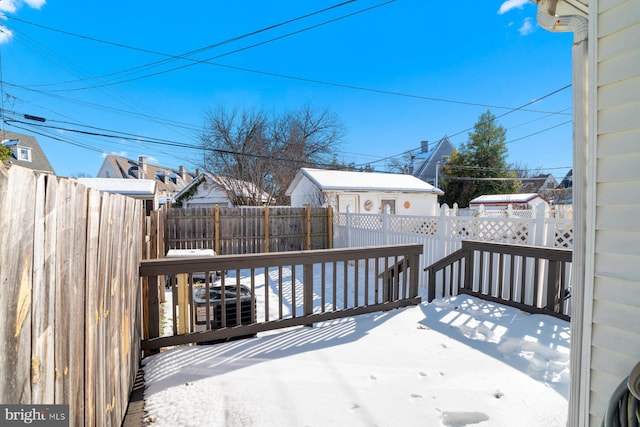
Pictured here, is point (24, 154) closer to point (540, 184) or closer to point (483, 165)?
point (483, 165)

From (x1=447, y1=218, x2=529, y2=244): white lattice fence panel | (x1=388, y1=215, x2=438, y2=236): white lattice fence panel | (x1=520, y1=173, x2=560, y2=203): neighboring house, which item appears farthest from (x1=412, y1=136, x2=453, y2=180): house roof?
(x1=447, y1=218, x2=529, y2=244): white lattice fence panel

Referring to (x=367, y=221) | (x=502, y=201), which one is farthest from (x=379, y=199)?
(x=502, y=201)

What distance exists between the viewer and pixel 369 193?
37.5 feet

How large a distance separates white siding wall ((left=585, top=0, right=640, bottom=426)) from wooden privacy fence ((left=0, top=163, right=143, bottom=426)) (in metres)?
1.98

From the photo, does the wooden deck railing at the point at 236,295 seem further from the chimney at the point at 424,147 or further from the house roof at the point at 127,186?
the chimney at the point at 424,147

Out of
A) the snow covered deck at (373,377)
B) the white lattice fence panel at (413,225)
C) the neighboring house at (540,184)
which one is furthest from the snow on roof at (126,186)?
the neighboring house at (540,184)

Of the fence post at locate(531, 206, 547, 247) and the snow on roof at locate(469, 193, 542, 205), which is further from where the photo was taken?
the snow on roof at locate(469, 193, 542, 205)

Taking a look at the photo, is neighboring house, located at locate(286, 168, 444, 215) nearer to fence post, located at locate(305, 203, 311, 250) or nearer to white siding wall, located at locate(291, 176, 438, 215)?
white siding wall, located at locate(291, 176, 438, 215)

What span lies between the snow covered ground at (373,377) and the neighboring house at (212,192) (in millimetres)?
15243

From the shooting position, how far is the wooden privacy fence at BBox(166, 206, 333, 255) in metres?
8.46

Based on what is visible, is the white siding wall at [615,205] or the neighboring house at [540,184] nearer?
the white siding wall at [615,205]

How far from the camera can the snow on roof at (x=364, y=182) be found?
36.1ft

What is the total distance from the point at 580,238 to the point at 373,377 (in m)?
1.56

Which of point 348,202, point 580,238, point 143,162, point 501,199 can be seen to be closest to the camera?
point 580,238
